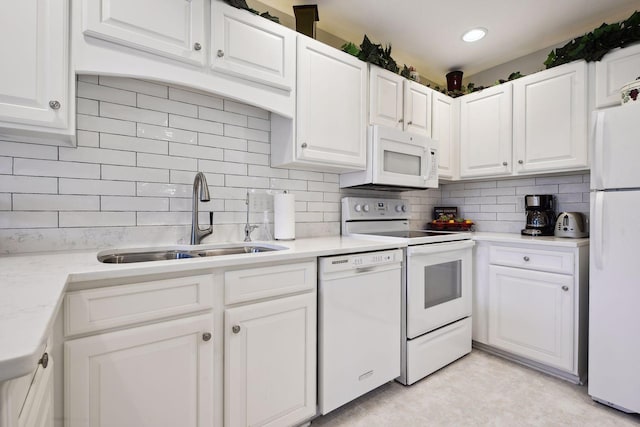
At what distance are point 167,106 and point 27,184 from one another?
724 millimetres

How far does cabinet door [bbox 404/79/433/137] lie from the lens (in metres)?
2.47

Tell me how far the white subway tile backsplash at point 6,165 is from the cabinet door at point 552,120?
3.14m

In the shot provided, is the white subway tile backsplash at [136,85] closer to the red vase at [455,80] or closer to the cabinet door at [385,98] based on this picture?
the cabinet door at [385,98]

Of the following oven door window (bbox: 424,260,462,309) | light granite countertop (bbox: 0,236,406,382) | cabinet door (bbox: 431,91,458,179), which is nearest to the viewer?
light granite countertop (bbox: 0,236,406,382)

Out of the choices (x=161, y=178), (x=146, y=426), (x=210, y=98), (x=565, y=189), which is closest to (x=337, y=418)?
(x=146, y=426)

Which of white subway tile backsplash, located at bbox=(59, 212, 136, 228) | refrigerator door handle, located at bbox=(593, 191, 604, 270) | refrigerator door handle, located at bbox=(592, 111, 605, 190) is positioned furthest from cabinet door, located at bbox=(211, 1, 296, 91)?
refrigerator door handle, located at bbox=(593, 191, 604, 270)

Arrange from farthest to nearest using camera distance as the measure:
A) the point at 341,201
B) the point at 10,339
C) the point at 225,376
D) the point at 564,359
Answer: the point at 341,201
the point at 564,359
the point at 225,376
the point at 10,339

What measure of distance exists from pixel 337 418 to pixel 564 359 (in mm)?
1549

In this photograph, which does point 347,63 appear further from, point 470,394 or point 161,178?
point 470,394

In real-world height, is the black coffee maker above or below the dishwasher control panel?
above

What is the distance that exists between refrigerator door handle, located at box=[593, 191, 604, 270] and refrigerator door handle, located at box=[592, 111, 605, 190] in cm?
7

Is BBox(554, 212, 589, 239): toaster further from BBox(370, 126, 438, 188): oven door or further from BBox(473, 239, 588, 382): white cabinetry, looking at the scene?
BBox(370, 126, 438, 188): oven door

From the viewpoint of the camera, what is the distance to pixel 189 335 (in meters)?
1.19

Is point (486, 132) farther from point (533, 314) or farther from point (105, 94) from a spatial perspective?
point (105, 94)
